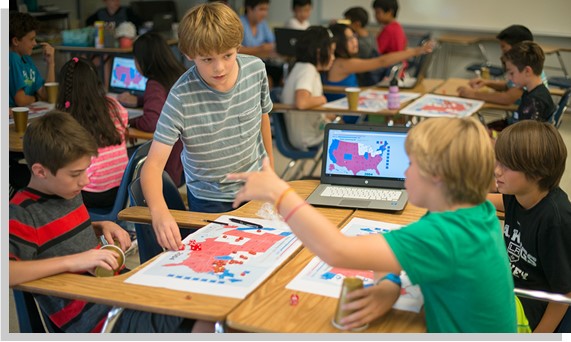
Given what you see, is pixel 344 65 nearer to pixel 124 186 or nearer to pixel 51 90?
pixel 51 90

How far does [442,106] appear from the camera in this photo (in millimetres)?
4527

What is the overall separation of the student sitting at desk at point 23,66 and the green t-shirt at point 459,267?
3586 mm

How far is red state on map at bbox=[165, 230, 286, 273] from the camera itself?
1.92 metres

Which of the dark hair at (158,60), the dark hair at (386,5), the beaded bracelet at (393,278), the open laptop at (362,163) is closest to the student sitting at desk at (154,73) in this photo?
the dark hair at (158,60)

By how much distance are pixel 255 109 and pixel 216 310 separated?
3.46 ft

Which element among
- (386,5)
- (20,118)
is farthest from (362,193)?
(386,5)

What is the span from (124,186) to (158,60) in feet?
3.78

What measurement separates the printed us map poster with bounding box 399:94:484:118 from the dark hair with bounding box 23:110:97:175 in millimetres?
2694

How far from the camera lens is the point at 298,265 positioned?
6.33ft

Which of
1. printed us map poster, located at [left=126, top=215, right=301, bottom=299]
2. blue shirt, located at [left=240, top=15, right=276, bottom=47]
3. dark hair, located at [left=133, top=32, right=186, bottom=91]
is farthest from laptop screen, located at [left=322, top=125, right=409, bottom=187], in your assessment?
blue shirt, located at [left=240, top=15, right=276, bottom=47]

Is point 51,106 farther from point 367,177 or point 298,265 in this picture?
point 298,265

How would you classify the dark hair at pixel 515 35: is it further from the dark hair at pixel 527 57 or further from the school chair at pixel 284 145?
the school chair at pixel 284 145

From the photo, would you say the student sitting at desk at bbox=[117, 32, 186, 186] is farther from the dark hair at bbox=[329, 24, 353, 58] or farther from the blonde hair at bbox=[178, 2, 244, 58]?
the blonde hair at bbox=[178, 2, 244, 58]

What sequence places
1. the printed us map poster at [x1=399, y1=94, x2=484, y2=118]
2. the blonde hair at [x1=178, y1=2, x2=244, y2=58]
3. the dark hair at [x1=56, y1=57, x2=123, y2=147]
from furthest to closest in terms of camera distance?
the printed us map poster at [x1=399, y1=94, x2=484, y2=118], the dark hair at [x1=56, y1=57, x2=123, y2=147], the blonde hair at [x1=178, y1=2, x2=244, y2=58]
